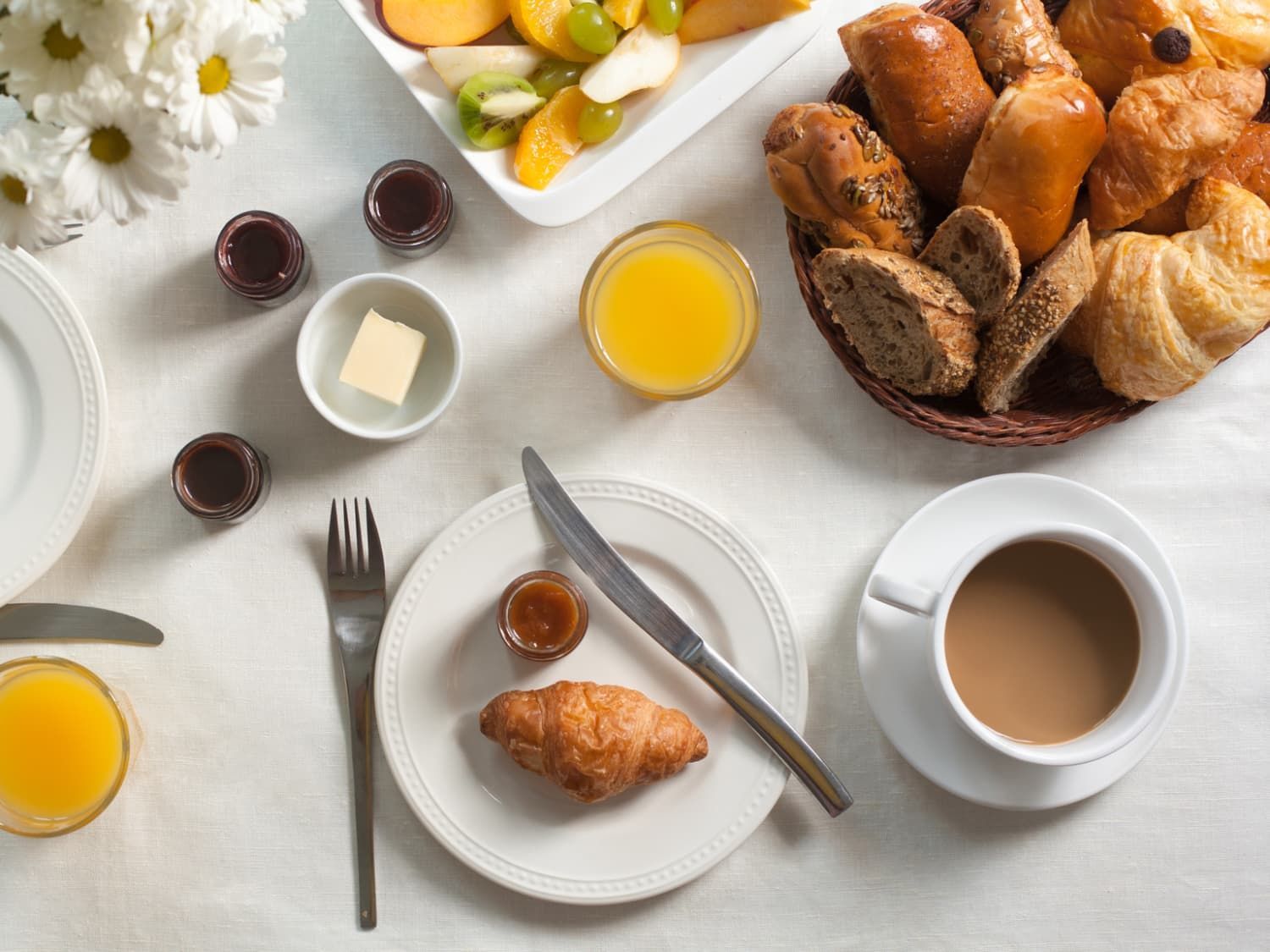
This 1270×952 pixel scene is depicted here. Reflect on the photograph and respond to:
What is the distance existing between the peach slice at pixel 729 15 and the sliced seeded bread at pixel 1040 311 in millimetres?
529

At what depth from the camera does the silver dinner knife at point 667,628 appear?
153 cm

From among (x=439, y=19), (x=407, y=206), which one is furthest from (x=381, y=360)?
(x=439, y=19)

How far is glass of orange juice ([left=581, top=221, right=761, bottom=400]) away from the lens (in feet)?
4.97

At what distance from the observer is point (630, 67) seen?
4.80 ft

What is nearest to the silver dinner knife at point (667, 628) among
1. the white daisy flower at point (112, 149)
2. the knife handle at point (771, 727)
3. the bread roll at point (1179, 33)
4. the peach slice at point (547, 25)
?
the knife handle at point (771, 727)

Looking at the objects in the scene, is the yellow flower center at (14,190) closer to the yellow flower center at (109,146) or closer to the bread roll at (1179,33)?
the yellow flower center at (109,146)

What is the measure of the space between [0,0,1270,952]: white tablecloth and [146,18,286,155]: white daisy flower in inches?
26.2

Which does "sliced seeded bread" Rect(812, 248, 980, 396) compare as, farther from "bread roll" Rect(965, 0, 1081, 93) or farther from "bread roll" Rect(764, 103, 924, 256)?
"bread roll" Rect(965, 0, 1081, 93)

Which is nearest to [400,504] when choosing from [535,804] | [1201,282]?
[535,804]

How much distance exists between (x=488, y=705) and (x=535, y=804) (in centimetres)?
18

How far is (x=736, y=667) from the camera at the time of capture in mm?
1580

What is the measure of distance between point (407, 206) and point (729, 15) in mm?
580

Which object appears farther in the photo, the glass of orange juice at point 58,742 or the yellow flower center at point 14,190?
the glass of orange juice at point 58,742

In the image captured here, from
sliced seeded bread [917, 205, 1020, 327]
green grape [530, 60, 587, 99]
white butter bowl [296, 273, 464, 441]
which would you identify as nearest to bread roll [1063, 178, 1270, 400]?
sliced seeded bread [917, 205, 1020, 327]
